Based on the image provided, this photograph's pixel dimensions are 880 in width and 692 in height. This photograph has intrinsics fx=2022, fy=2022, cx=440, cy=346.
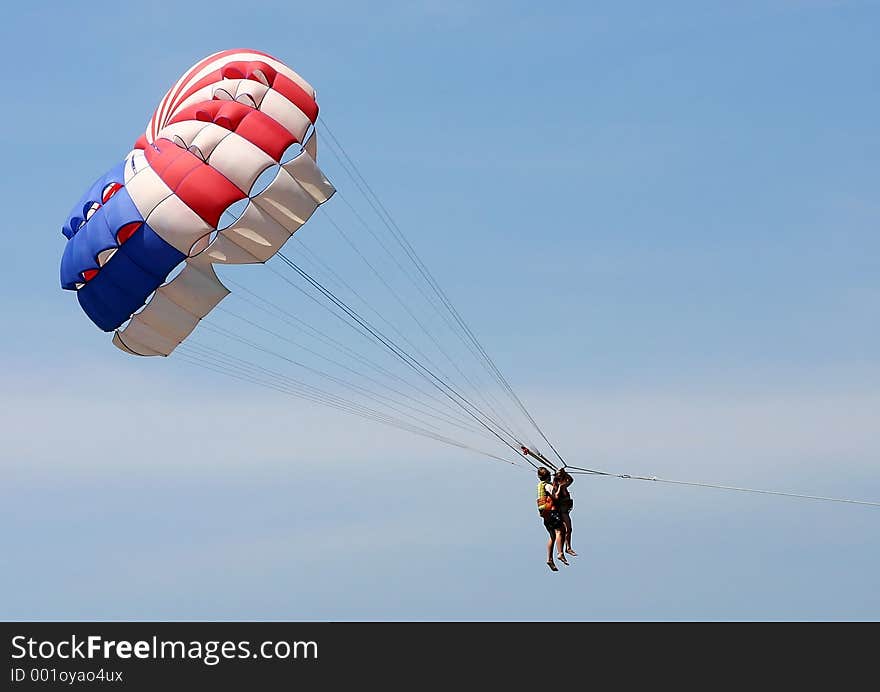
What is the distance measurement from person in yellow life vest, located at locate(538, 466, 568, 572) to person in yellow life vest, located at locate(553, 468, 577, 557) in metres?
Answer: 0.05

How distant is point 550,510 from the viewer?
99.9 feet

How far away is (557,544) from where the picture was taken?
101ft

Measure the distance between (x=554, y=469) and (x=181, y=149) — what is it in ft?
24.1

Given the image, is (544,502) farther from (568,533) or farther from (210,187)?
(210,187)

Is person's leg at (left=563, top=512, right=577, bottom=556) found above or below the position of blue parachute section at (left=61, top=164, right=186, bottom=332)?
below

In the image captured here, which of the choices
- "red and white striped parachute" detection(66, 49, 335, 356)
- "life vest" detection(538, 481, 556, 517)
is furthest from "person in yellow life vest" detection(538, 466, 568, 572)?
"red and white striped parachute" detection(66, 49, 335, 356)

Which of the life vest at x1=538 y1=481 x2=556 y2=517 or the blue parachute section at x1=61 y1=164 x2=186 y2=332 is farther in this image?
the life vest at x1=538 y1=481 x2=556 y2=517

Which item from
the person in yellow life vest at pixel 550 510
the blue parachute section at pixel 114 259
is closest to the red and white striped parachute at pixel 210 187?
the blue parachute section at pixel 114 259

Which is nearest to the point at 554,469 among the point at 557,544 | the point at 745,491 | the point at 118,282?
the point at 557,544

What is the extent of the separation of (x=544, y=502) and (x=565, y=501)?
0.32 meters

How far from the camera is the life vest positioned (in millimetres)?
30438

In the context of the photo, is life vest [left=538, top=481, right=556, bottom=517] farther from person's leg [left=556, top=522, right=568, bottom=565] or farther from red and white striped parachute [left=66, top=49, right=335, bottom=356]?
red and white striped parachute [left=66, top=49, right=335, bottom=356]

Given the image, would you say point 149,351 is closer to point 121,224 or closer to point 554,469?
point 121,224

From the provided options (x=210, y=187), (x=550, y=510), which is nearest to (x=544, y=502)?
(x=550, y=510)
